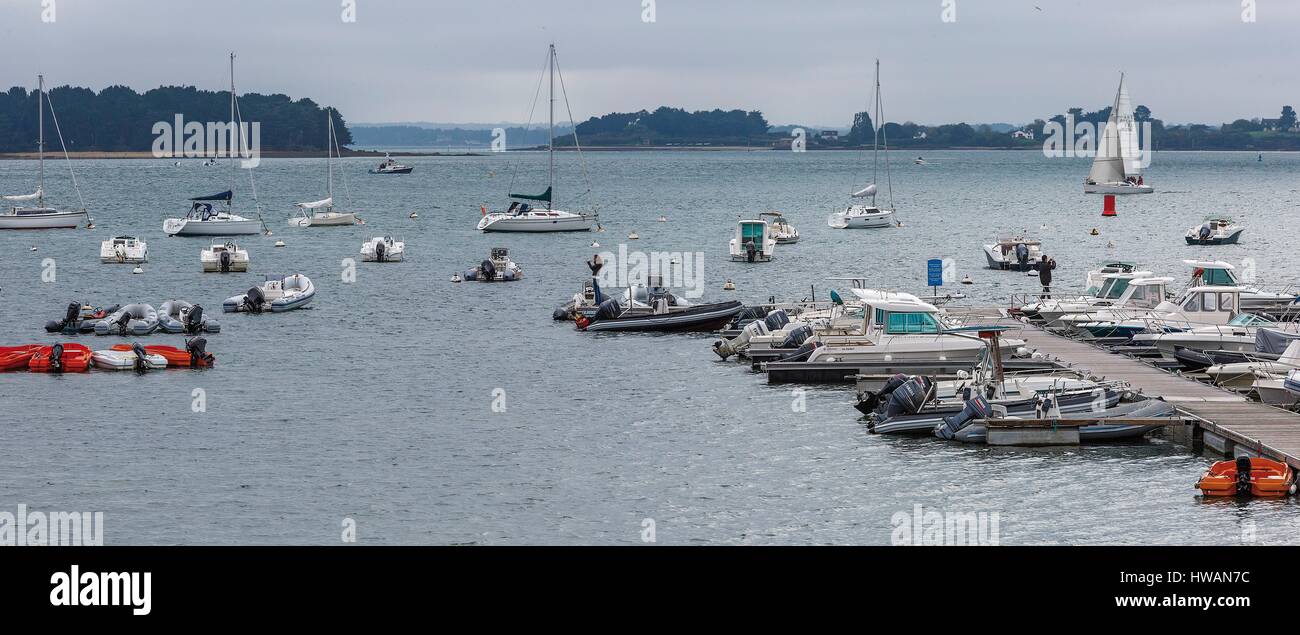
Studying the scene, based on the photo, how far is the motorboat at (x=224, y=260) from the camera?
86438 mm

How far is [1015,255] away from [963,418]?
2070 inches

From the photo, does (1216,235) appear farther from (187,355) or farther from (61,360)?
(61,360)

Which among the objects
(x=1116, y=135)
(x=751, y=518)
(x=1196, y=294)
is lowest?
(x=751, y=518)

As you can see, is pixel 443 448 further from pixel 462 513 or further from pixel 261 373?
pixel 261 373

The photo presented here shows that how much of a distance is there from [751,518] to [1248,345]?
22370mm

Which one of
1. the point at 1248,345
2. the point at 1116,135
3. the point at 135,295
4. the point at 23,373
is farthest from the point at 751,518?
the point at 1116,135

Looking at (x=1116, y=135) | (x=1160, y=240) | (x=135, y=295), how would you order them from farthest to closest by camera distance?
1. (x=1116, y=135)
2. (x=1160, y=240)
3. (x=135, y=295)

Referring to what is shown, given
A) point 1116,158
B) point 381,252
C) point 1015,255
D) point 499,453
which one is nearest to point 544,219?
point 381,252

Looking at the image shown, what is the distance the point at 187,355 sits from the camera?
49438 mm

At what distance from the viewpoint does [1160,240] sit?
118 meters

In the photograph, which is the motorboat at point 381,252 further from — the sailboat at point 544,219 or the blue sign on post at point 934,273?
the blue sign on post at point 934,273

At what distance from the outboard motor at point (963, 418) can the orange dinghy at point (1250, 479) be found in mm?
6592

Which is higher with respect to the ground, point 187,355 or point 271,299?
point 271,299
